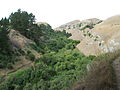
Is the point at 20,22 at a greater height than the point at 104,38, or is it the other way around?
the point at 20,22

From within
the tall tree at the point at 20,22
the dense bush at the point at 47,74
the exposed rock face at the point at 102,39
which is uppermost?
the tall tree at the point at 20,22

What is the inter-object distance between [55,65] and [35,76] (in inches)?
299

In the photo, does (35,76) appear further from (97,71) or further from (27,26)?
(97,71)

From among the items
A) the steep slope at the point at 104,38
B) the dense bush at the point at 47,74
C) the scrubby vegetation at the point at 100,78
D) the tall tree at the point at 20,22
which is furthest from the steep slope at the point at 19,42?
the scrubby vegetation at the point at 100,78

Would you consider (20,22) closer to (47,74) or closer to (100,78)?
(47,74)

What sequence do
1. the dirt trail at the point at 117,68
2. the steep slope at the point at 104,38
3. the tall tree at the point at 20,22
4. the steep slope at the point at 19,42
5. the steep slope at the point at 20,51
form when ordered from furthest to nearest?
the tall tree at the point at 20,22, the steep slope at the point at 19,42, the steep slope at the point at 104,38, the steep slope at the point at 20,51, the dirt trail at the point at 117,68

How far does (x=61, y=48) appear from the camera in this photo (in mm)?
57375

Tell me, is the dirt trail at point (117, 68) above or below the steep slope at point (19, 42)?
below

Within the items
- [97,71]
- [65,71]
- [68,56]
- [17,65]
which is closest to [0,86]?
[17,65]

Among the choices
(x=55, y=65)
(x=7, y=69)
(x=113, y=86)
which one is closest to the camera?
(x=113, y=86)

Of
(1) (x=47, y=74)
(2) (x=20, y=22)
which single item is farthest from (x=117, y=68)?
(2) (x=20, y=22)

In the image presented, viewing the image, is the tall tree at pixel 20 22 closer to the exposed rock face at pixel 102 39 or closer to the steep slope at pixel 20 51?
the steep slope at pixel 20 51

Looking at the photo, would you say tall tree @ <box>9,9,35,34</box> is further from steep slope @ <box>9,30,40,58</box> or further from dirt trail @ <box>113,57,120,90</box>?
dirt trail @ <box>113,57,120,90</box>

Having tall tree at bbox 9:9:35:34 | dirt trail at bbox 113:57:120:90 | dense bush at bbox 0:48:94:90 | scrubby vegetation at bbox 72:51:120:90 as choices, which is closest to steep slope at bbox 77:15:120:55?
dense bush at bbox 0:48:94:90
